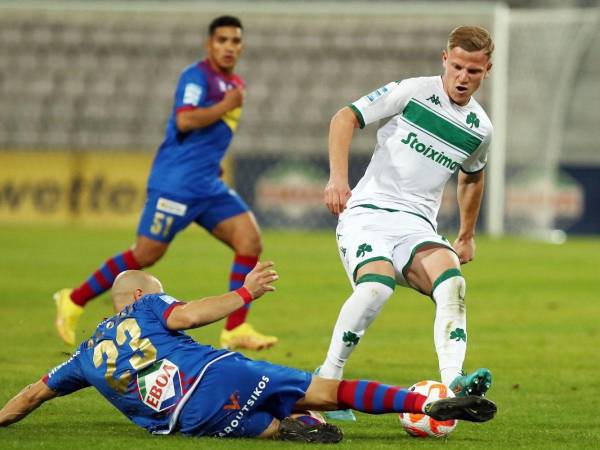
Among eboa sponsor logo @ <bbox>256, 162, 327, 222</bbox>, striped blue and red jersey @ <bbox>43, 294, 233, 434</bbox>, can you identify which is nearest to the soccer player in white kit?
striped blue and red jersey @ <bbox>43, 294, 233, 434</bbox>

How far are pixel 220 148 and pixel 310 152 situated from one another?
1478 cm

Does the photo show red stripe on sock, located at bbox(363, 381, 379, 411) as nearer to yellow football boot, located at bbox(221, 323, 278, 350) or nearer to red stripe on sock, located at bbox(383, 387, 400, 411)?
red stripe on sock, located at bbox(383, 387, 400, 411)

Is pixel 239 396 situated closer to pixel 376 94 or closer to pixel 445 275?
pixel 445 275

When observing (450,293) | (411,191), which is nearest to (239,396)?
(450,293)

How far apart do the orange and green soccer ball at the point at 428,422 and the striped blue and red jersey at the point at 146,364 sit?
2.78ft

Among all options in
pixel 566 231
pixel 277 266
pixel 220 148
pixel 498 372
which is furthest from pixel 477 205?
pixel 566 231

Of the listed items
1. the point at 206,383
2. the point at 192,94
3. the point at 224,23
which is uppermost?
the point at 224,23

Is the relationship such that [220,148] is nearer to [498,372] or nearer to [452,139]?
[498,372]

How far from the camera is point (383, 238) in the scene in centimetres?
647

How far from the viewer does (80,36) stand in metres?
26.8

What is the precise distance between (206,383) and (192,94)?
13.1 ft

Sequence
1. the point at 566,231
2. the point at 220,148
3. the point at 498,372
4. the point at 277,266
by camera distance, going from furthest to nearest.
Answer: the point at 566,231 < the point at 277,266 < the point at 220,148 < the point at 498,372

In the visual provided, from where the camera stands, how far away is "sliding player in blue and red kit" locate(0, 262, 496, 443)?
5641 mm

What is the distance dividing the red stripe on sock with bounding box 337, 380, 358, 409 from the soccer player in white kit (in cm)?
51
